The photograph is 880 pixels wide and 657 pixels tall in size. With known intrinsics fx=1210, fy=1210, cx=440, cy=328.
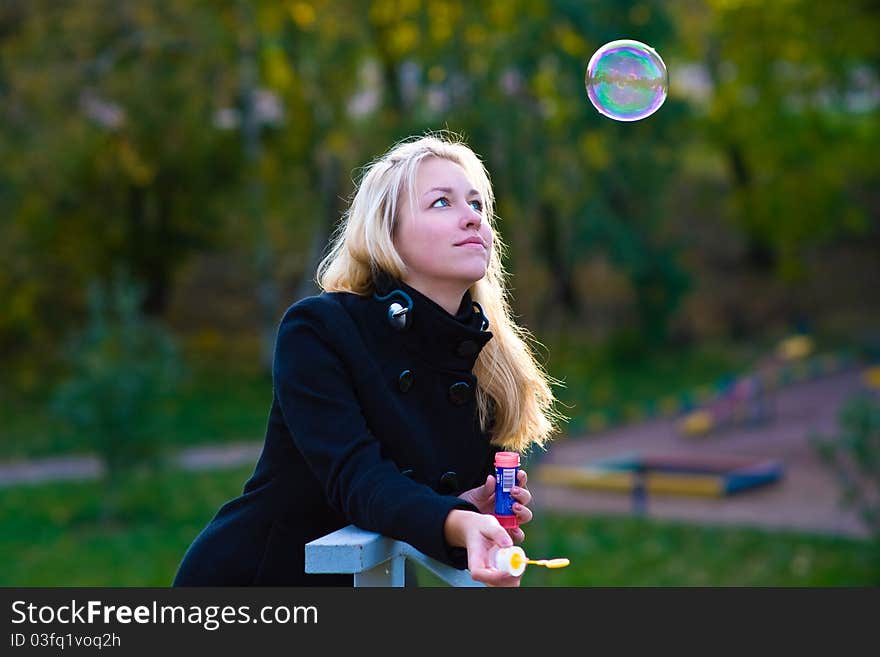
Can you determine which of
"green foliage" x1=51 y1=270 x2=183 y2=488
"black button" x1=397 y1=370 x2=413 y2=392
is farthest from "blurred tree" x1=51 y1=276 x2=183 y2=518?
"black button" x1=397 y1=370 x2=413 y2=392

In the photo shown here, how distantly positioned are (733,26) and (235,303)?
9.60 metres

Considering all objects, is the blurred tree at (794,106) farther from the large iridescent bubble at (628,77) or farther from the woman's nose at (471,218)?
the woman's nose at (471,218)

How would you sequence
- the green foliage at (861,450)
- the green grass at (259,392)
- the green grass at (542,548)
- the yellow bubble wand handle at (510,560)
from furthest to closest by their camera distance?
1. the green grass at (259,392)
2. the green grass at (542,548)
3. the green foliage at (861,450)
4. the yellow bubble wand handle at (510,560)

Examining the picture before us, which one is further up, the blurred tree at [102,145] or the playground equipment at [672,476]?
the blurred tree at [102,145]

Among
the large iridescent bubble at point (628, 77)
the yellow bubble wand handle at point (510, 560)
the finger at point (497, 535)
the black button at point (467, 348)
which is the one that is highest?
the large iridescent bubble at point (628, 77)

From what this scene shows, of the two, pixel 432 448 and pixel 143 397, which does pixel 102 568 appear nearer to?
pixel 143 397

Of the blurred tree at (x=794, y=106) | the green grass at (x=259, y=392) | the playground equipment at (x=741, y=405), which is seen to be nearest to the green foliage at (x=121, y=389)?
the green grass at (x=259, y=392)

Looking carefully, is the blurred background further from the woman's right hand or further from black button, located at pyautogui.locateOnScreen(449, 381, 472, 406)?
the woman's right hand

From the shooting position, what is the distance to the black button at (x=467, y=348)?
2238 mm

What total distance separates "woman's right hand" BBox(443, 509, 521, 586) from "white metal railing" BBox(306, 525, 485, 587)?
13cm

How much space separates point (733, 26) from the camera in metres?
18.1

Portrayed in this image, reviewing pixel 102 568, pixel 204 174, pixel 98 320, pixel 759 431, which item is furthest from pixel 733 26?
pixel 102 568

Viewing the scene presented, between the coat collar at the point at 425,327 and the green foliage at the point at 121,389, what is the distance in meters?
8.18

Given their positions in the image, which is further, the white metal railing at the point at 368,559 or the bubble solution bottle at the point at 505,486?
the bubble solution bottle at the point at 505,486
